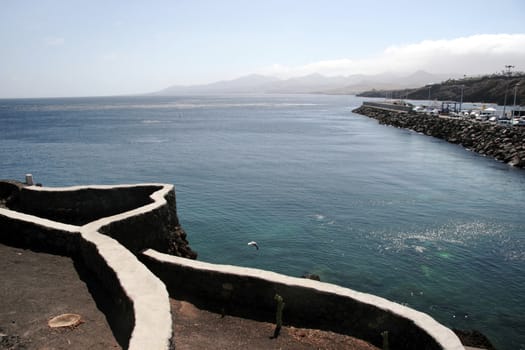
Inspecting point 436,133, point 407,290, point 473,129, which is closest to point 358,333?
point 407,290

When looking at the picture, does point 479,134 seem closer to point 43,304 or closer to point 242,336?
point 242,336

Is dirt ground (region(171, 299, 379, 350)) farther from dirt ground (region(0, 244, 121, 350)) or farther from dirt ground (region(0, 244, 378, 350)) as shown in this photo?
dirt ground (region(0, 244, 121, 350))

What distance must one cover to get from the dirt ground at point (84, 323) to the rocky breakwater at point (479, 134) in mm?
40716

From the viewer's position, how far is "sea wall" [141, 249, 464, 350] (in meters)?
7.67

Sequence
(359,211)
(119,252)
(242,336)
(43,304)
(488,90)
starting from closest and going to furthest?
1. (43,304)
2. (242,336)
3. (119,252)
4. (359,211)
5. (488,90)

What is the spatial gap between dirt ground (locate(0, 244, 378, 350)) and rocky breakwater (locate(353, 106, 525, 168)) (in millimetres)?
40716

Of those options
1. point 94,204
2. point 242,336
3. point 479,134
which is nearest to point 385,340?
point 242,336

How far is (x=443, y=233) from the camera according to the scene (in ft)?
73.2

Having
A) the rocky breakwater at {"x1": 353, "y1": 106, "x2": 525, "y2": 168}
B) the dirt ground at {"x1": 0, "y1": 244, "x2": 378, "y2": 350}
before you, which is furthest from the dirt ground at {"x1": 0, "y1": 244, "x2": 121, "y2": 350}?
the rocky breakwater at {"x1": 353, "y1": 106, "x2": 525, "y2": 168}

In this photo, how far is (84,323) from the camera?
7609mm

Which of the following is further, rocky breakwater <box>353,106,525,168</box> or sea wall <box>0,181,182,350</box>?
rocky breakwater <box>353,106,525,168</box>

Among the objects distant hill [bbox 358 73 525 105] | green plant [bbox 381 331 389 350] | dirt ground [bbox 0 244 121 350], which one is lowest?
green plant [bbox 381 331 389 350]

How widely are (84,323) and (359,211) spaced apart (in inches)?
817

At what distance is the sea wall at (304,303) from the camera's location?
302 inches
